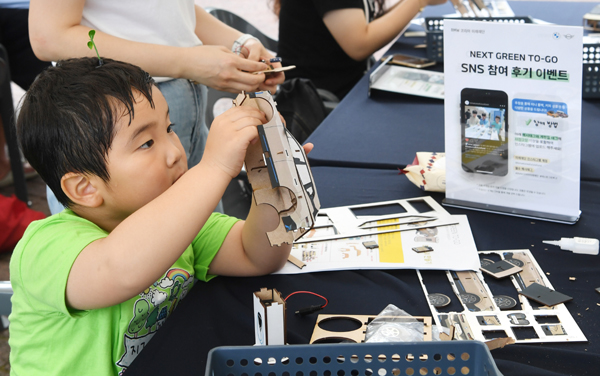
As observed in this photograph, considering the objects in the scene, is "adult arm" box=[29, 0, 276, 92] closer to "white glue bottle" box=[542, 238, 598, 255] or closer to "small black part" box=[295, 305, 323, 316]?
"small black part" box=[295, 305, 323, 316]

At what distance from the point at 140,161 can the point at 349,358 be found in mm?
438

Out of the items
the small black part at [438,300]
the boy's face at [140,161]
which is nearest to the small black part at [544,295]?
the small black part at [438,300]

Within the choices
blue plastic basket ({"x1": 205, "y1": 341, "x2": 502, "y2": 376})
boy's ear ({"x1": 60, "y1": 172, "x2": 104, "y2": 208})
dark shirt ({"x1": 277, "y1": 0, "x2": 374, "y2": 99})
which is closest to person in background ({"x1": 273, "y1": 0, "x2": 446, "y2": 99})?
dark shirt ({"x1": 277, "y1": 0, "x2": 374, "y2": 99})

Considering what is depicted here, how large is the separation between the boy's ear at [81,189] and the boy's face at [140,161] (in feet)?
0.05

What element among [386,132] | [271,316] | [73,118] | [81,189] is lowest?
[386,132]

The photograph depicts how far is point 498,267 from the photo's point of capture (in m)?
0.91

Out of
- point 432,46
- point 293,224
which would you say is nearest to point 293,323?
point 293,224

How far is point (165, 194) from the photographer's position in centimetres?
78

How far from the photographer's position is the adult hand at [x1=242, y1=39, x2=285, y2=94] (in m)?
1.23

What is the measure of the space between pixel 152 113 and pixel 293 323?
0.39 m

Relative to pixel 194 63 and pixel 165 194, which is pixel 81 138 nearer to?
pixel 165 194

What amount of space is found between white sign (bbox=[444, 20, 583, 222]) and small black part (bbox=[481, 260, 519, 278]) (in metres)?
0.21

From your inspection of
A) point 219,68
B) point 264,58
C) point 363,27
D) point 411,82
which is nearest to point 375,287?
point 219,68

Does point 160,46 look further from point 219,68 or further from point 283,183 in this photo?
point 283,183
